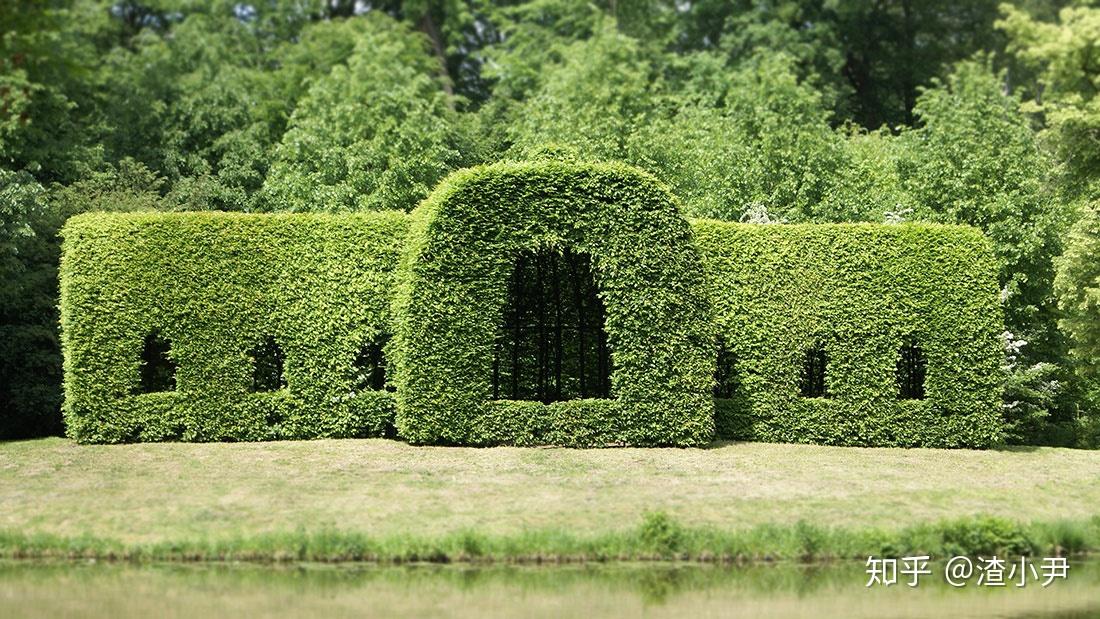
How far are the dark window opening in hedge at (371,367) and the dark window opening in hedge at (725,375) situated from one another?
18.4 ft

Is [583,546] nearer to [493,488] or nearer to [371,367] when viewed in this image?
[493,488]

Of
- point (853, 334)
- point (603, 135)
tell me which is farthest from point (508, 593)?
point (603, 135)

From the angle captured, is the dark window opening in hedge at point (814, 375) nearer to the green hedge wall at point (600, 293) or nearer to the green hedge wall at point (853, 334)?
the green hedge wall at point (853, 334)

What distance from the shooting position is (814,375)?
26406 mm

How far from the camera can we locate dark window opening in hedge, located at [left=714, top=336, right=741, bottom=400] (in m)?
24.6

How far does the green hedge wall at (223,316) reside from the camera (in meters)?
23.5

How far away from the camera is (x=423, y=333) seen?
22.4 meters

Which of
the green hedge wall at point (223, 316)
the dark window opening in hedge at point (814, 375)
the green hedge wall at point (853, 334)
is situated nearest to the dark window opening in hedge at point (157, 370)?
the green hedge wall at point (223, 316)

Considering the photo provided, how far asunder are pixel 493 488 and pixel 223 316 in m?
6.73

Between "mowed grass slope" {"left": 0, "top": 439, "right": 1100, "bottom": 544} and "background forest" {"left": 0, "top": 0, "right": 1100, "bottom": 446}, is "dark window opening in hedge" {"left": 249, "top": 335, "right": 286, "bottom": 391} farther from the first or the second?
"background forest" {"left": 0, "top": 0, "right": 1100, "bottom": 446}

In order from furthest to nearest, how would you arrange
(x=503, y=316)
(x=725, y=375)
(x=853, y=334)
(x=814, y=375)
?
(x=814, y=375) < (x=725, y=375) < (x=853, y=334) < (x=503, y=316)

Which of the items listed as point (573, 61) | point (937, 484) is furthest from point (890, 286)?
point (573, 61)

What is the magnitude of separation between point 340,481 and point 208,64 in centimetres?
2647

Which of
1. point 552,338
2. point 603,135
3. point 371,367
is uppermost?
point 603,135
